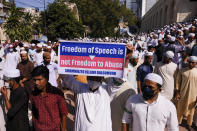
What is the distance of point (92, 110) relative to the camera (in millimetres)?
2396

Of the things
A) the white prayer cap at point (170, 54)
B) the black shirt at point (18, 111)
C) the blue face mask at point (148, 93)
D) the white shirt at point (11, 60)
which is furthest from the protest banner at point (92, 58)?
the white shirt at point (11, 60)

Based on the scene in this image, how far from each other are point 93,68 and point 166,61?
2.39 meters

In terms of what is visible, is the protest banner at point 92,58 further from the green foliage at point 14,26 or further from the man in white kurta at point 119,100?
the green foliage at point 14,26

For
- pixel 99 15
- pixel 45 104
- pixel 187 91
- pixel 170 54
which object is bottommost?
pixel 187 91

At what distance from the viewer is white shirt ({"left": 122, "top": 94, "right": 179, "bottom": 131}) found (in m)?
2.21

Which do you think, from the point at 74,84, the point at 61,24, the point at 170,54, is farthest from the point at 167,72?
the point at 61,24

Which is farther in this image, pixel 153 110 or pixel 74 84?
pixel 74 84

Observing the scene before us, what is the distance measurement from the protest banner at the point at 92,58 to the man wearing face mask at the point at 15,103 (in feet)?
2.13

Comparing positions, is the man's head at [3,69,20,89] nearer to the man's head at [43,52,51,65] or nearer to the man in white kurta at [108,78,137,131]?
the man in white kurta at [108,78,137,131]

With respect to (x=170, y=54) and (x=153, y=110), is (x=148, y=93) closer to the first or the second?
(x=153, y=110)

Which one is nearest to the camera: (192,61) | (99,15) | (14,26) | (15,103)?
(15,103)

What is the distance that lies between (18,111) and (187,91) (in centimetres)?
343

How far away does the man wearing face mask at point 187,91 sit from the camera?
163 inches

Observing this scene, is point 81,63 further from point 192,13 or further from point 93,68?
point 192,13
